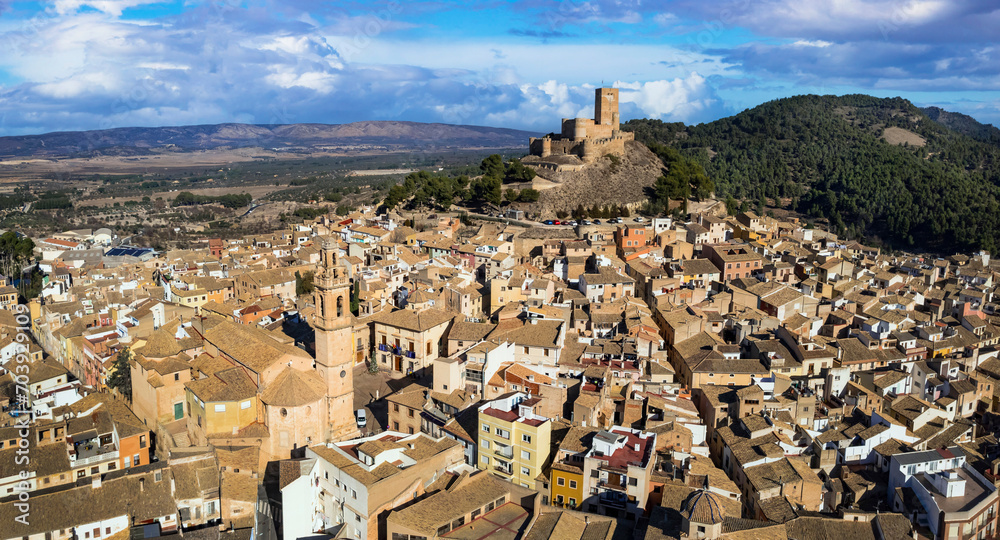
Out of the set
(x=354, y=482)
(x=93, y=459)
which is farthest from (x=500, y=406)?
(x=93, y=459)

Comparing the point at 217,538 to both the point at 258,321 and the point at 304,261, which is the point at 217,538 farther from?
the point at 304,261

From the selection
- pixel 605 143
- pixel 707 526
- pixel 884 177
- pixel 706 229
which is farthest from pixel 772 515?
pixel 884 177

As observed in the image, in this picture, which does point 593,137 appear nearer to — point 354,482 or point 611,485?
point 611,485

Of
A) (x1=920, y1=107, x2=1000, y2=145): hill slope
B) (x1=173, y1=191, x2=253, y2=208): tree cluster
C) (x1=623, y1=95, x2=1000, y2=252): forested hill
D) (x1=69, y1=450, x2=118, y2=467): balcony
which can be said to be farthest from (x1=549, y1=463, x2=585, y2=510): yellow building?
(x1=920, y1=107, x2=1000, y2=145): hill slope

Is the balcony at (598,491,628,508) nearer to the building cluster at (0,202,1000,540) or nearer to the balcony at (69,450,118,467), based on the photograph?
the building cluster at (0,202,1000,540)

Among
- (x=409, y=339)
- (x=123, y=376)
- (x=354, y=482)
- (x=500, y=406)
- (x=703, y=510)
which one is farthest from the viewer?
(x=409, y=339)

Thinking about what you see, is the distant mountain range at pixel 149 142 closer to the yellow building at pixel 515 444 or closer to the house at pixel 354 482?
the yellow building at pixel 515 444
